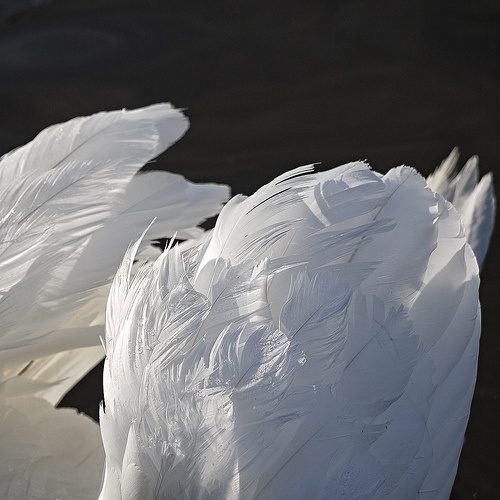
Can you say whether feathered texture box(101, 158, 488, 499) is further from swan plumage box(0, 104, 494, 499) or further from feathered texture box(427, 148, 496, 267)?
feathered texture box(427, 148, 496, 267)

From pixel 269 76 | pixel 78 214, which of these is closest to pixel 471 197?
pixel 269 76

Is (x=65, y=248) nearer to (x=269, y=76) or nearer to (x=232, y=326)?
(x=232, y=326)

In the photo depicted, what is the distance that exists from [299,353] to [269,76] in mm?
2124

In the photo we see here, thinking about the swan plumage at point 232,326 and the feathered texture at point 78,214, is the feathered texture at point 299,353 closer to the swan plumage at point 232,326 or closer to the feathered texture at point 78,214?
the swan plumage at point 232,326

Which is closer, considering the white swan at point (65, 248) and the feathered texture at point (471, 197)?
the white swan at point (65, 248)

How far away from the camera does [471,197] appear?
7.61 feet

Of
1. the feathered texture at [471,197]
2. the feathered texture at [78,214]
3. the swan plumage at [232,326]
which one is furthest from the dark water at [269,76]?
the swan plumage at [232,326]

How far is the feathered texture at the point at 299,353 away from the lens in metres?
1.15

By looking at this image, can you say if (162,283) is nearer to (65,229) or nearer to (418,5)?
(65,229)

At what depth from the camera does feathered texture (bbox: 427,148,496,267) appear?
224 centimetres

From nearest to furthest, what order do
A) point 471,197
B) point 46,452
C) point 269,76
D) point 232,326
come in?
point 232,326, point 46,452, point 471,197, point 269,76

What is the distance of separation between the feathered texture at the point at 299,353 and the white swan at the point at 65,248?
185 mm

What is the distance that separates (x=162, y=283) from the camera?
1235 mm

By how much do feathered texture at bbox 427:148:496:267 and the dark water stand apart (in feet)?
1.82
